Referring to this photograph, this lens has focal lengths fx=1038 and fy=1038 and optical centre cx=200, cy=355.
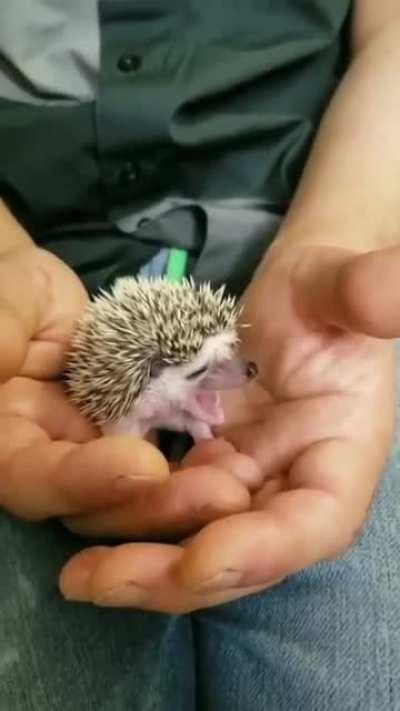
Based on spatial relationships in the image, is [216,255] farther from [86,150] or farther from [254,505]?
[254,505]

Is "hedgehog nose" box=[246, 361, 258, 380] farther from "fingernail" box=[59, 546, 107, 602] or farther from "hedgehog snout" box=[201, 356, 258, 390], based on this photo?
"fingernail" box=[59, 546, 107, 602]

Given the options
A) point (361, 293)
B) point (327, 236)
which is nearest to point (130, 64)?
point (327, 236)

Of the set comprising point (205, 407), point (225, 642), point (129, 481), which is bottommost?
point (225, 642)

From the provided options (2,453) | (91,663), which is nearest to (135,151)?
(2,453)

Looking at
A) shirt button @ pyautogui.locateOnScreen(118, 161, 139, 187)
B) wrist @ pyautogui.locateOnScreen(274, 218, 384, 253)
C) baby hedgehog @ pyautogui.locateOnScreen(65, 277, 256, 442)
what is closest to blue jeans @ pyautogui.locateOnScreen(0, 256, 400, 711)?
baby hedgehog @ pyautogui.locateOnScreen(65, 277, 256, 442)

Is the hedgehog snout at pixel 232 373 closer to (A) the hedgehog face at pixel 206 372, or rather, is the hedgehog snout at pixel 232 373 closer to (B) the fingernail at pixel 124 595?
(A) the hedgehog face at pixel 206 372

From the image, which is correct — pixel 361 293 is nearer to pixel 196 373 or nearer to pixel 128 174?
pixel 196 373

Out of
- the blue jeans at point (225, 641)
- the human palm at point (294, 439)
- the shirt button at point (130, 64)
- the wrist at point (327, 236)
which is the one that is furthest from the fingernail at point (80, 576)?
the shirt button at point (130, 64)
